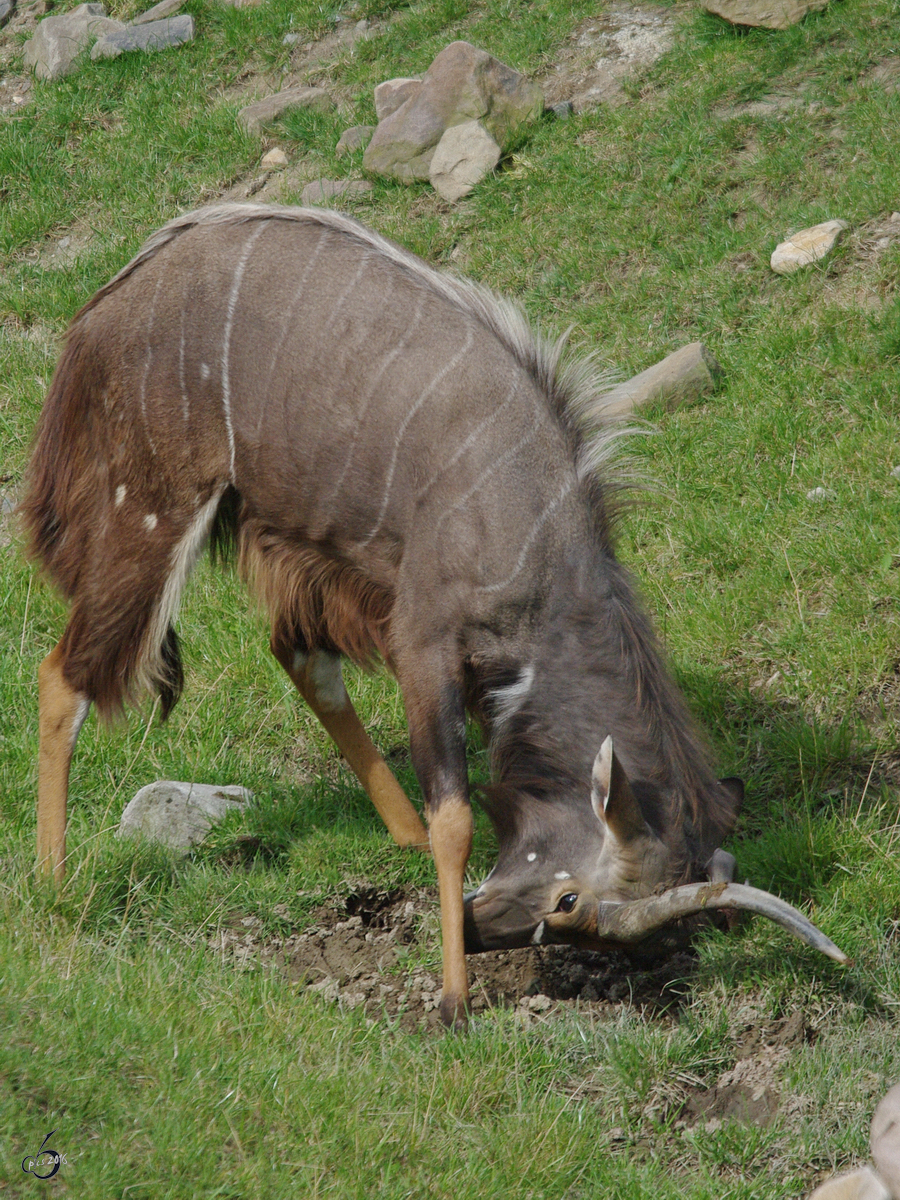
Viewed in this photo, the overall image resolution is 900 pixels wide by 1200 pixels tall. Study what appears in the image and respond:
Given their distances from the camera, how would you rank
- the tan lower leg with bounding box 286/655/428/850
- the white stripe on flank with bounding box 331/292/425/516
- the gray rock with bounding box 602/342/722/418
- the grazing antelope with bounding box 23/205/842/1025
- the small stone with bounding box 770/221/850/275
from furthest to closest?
the small stone with bounding box 770/221/850/275 → the gray rock with bounding box 602/342/722/418 → the tan lower leg with bounding box 286/655/428/850 → the white stripe on flank with bounding box 331/292/425/516 → the grazing antelope with bounding box 23/205/842/1025

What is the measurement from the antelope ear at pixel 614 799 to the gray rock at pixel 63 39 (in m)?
7.82

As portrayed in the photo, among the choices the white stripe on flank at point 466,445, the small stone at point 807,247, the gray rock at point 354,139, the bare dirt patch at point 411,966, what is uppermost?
the white stripe on flank at point 466,445

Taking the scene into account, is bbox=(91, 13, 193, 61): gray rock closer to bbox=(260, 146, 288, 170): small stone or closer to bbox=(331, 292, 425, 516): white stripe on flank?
bbox=(260, 146, 288, 170): small stone

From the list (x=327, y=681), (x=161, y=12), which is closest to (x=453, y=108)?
(x=161, y=12)

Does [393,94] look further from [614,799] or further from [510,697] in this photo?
[614,799]

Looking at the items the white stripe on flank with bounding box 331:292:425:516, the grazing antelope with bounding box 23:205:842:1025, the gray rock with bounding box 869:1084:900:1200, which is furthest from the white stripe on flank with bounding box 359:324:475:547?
the gray rock with bounding box 869:1084:900:1200

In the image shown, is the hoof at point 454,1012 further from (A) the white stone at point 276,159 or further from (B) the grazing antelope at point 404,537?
(A) the white stone at point 276,159

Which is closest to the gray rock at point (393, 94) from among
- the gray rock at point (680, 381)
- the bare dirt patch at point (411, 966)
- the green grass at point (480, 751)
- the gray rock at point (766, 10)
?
the green grass at point (480, 751)

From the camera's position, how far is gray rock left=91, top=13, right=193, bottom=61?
9.14 m

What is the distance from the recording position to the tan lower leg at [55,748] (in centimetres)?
397

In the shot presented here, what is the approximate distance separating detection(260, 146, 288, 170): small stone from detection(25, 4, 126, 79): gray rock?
2.05m

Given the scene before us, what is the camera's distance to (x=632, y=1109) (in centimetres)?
316

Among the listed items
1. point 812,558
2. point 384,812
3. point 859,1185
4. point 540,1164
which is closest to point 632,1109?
point 540,1164

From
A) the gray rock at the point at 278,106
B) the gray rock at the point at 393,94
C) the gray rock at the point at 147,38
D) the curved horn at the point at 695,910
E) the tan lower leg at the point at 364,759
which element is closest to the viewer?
the curved horn at the point at 695,910
